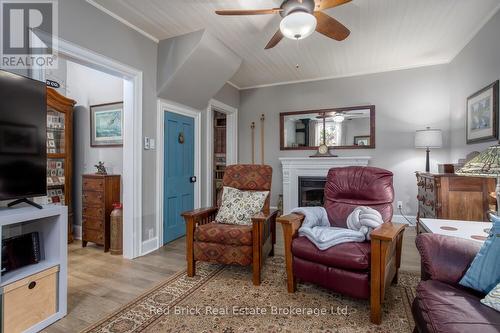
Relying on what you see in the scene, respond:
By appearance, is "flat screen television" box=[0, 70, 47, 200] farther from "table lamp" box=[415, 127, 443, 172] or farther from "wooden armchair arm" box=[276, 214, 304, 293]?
"table lamp" box=[415, 127, 443, 172]

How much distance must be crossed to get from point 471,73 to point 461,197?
5.42 ft

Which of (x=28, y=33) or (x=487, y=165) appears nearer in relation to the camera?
(x=487, y=165)

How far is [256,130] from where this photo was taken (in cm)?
514

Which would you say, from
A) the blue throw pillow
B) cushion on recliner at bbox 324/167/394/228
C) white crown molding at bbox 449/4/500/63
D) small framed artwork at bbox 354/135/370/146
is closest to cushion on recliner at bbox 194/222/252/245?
cushion on recliner at bbox 324/167/394/228

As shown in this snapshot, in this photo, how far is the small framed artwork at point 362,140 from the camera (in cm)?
435

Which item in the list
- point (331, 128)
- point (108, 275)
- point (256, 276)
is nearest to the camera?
point (256, 276)

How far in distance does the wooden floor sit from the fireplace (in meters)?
1.41

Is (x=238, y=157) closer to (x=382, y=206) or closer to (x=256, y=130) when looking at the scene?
(x=256, y=130)

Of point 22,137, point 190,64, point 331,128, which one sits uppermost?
point 190,64

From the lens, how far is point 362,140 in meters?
4.38

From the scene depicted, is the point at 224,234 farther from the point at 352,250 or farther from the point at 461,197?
the point at 461,197

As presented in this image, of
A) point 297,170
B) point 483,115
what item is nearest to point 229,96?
point 297,170

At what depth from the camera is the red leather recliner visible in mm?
1669

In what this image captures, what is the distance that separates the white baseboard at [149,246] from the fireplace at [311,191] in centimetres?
259
